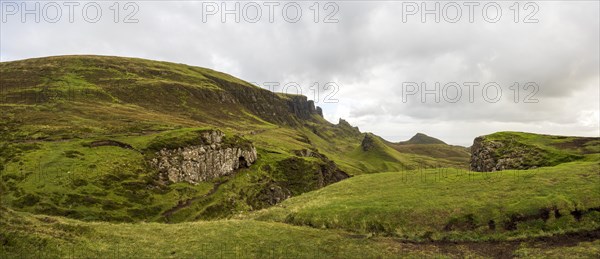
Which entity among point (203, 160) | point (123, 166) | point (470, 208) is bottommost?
point (470, 208)

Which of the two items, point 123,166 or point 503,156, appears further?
point 123,166

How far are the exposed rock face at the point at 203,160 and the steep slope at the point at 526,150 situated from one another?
236ft

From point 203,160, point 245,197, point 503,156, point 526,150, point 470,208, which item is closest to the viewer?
point 470,208

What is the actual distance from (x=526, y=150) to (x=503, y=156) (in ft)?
16.7

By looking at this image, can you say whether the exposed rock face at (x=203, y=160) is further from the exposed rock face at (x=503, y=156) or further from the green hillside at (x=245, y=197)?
the exposed rock face at (x=503, y=156)

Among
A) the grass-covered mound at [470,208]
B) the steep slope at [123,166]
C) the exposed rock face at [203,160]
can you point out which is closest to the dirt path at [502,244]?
the grass-covered mound at [470,208]

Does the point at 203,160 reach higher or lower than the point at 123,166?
higher

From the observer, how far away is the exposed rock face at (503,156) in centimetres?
7456

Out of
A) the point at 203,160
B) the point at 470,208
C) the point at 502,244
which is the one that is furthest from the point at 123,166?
the point at 502,244

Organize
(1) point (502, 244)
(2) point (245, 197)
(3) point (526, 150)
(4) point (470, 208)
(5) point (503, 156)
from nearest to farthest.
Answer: (1) point (502, 244)
(4) point (470, 208)
(3) point (526, 150)
(5) point (503, 156)
(2) point (245, 197)

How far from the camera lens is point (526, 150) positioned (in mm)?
79500

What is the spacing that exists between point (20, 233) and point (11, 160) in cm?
→ 6163

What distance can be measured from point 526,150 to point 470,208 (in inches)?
2084

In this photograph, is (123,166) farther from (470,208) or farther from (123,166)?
(470,208)
